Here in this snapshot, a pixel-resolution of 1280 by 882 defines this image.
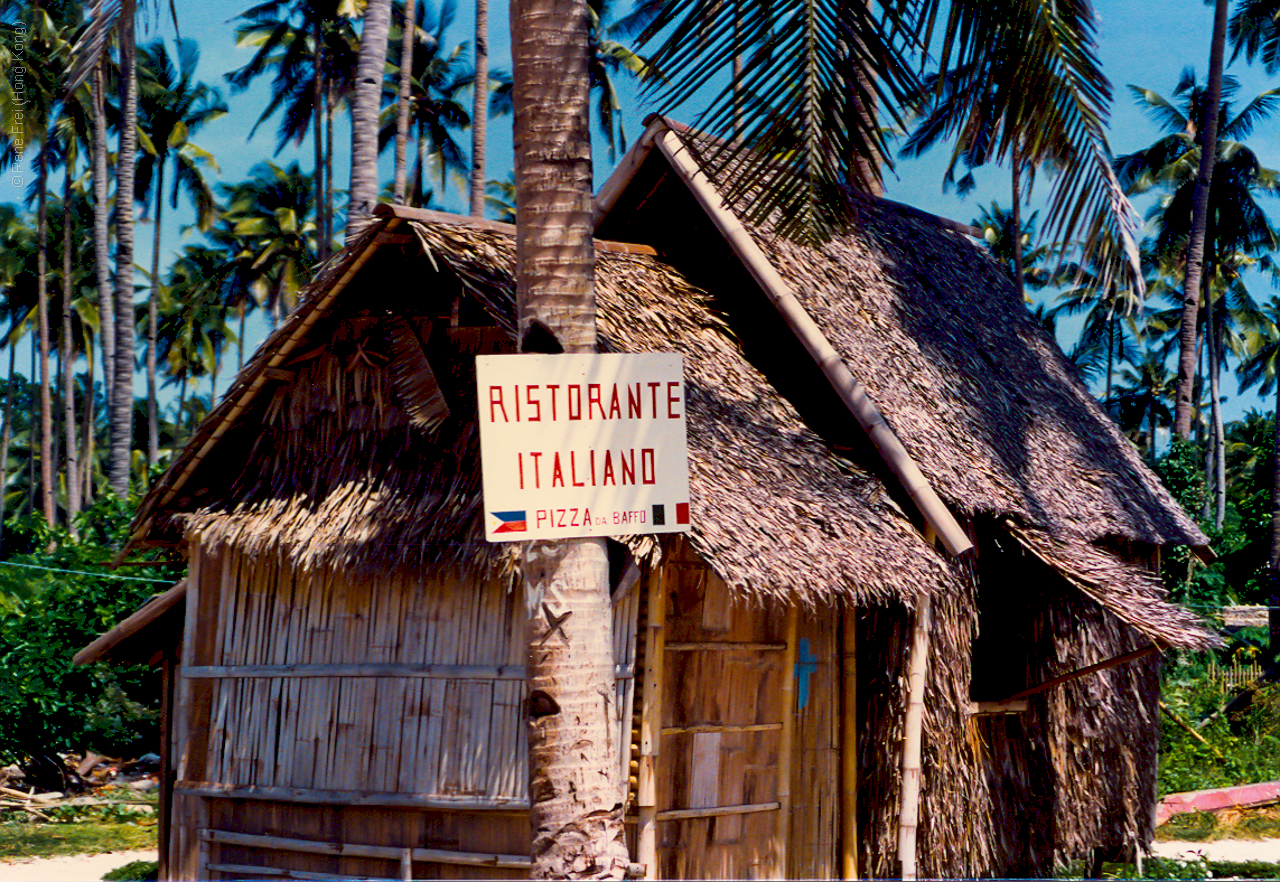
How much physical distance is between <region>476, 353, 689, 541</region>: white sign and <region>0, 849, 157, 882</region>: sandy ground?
27.5 feet

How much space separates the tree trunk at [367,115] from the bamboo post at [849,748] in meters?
6.96

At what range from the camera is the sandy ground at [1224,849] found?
437 inches

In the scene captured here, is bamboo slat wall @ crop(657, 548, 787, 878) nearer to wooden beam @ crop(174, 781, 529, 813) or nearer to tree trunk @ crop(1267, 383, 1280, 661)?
wooden beam @ crop(174, 781, 529, 813)

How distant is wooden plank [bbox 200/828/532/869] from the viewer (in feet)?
23.7

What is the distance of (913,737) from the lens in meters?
8.30

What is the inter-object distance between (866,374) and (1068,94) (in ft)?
8.11

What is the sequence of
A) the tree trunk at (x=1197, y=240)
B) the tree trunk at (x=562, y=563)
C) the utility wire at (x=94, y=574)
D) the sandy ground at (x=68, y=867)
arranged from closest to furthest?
1. the tree trunk at (x=562, y=563)
2. the sandy ground at (x=68, y=867)
3. the utility wire at (x=94, y=574)
4. the tree trunk at (x=1197, y=240)

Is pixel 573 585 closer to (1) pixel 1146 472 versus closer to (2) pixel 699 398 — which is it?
(2) pixel 699 398

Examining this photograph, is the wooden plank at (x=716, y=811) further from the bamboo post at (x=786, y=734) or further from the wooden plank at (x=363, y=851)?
the wooden plank at (x=363, y=851)

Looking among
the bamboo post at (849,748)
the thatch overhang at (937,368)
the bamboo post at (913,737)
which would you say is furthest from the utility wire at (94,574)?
the bamboo post at (913,737)

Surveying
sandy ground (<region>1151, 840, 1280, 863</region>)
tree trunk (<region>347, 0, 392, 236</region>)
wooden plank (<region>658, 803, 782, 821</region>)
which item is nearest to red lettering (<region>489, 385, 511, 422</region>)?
wooden plank (<region>658, 803, 782, 821</region>)

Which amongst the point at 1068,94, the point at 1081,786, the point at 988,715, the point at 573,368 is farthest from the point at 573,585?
the point at 1081,786

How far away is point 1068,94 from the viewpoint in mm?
7223

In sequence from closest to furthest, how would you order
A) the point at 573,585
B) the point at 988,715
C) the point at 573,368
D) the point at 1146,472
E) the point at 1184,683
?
the point at 573,368 < the point at 573,585 < the point at 988,715 < the point at 1146,472 < the point at 1184,683
